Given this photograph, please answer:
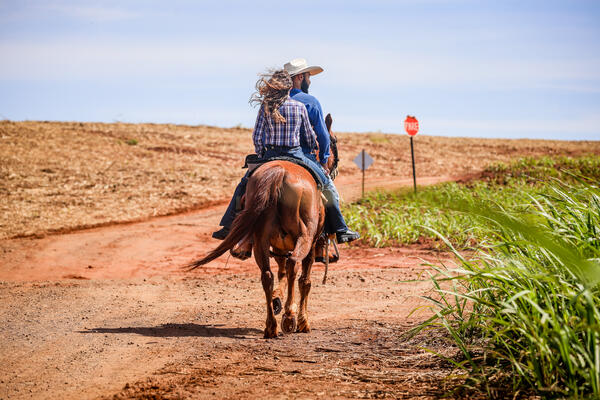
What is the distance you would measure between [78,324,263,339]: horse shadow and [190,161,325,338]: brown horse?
42cm

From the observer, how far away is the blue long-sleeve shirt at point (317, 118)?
6.54m

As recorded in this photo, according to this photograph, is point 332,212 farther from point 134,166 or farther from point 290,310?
point 134,166

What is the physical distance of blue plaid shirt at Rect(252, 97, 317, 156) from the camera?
618 cm

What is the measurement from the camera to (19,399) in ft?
13.4

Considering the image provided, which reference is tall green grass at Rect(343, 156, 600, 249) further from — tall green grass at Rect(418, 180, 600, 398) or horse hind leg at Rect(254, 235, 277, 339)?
tall green grass at Rect(418, 180, 600, 398)

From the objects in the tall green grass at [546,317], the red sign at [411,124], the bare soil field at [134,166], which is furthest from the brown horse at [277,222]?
the red sign at [411,124]

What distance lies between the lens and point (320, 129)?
261 inches

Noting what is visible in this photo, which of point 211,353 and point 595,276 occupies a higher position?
point 595,276

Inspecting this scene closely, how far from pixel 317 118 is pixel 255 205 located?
1550 millimetres

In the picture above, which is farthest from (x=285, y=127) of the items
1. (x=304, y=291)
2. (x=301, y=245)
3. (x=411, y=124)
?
(x=411, y=124)

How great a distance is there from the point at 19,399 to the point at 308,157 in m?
3.59

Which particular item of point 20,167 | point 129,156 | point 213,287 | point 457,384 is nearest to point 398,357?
point 457,384

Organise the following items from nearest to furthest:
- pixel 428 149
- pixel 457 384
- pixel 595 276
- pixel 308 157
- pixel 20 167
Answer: pixel 595 276, pixel 457 384, pixel 308 157, pixel 20 167, pixel 428 149

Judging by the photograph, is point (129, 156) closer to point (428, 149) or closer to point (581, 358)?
point (428, 149)
